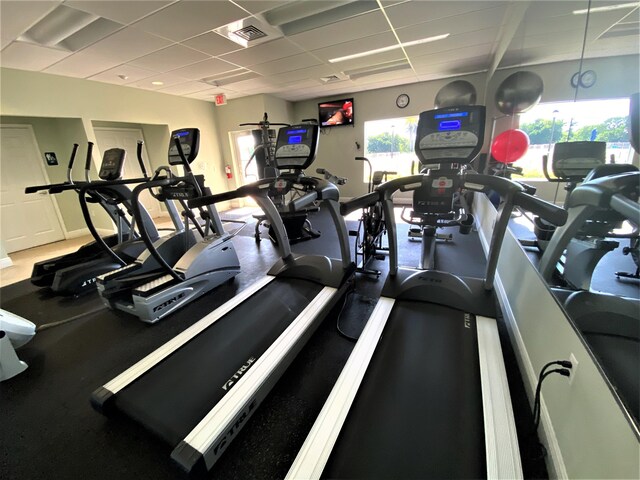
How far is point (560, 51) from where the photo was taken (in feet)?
7.31

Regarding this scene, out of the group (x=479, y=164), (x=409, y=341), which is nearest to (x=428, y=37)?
(x=479, y=164)

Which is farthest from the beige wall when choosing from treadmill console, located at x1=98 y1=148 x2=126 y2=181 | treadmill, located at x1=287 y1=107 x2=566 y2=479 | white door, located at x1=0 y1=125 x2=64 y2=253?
treadmill, located at x1=287 y1=107 x2=566 y2=479

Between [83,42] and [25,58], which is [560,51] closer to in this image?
[83,42]

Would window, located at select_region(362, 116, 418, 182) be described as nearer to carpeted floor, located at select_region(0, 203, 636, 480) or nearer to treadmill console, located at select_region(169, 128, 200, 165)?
carpeted floor, located at select_region(0, 203, 636, 480)

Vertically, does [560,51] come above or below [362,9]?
→ below

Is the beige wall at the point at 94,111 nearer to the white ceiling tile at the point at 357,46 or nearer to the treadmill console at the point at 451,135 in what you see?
the white ceiling tile at the point at 357,46

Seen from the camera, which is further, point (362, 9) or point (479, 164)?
point (479, 164)

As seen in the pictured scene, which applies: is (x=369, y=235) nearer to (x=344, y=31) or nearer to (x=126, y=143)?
(x=344, y=31)

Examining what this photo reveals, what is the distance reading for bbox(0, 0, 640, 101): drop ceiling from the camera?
250 centimetres

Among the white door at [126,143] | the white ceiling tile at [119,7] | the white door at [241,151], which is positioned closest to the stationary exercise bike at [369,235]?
the white ceiling tile at [119,7]

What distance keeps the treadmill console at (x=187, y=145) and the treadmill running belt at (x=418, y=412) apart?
260 cm

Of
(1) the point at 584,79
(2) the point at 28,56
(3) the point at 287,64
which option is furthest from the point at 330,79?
(1) the point at 584,79

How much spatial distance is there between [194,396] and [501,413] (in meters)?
1.53

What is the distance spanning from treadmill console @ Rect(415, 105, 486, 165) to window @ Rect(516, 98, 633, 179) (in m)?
0.45
